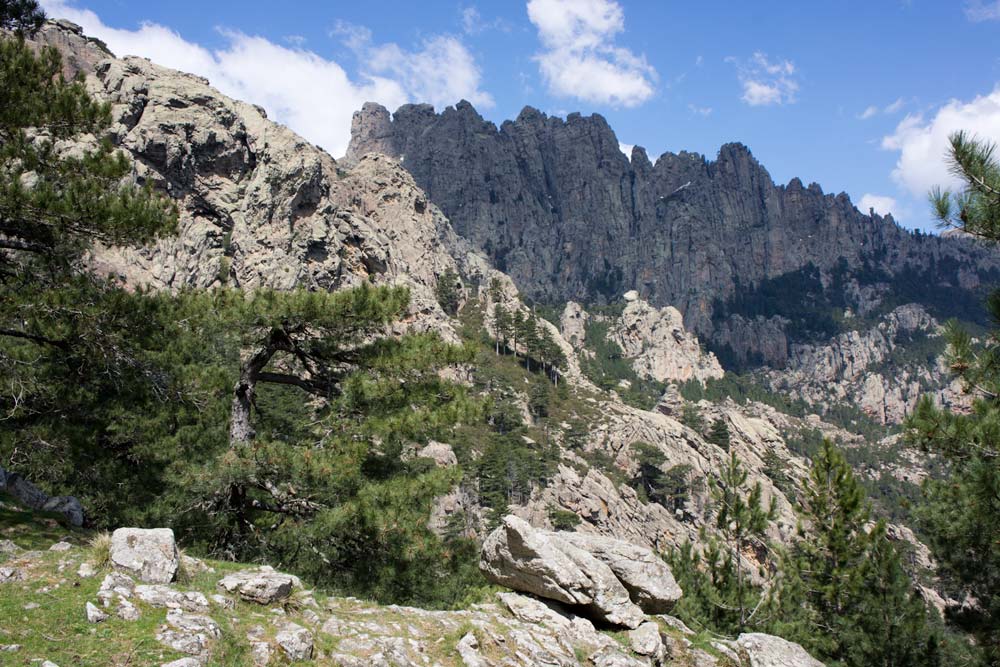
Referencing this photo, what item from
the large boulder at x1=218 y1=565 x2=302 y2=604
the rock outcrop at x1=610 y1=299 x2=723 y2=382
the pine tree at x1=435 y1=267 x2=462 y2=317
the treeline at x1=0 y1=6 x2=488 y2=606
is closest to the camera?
the large boulder at x1=218 y1=565 x2=302 y2=604

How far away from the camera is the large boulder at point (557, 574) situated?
33.7 ft

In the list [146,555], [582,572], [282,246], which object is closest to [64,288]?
[146,555]

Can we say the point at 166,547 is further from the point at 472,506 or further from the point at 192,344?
the point at 472,506

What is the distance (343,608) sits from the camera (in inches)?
342

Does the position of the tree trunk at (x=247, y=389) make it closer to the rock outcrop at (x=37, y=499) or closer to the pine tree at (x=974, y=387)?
the rock outcrop at (x=37, y=499)

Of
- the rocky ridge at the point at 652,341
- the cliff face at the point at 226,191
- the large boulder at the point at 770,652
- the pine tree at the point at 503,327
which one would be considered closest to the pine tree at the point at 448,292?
the pine tree at the point at 503,327

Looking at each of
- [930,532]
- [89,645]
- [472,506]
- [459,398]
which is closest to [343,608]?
[89,645]

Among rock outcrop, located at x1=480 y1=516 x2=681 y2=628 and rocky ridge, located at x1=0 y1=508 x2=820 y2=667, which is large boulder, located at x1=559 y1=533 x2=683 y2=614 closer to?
rock outcrop, located at x1=480 y1=516 x2=681 y2=628

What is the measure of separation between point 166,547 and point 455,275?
101 metres

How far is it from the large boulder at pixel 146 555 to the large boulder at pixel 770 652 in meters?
9.33

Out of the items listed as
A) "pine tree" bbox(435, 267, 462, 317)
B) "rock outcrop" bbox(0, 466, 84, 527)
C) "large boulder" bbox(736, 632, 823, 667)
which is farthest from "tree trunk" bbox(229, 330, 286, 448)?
"pine tree" bbox(435, 267, 462, 317)

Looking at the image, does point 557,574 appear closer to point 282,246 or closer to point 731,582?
point 731,582

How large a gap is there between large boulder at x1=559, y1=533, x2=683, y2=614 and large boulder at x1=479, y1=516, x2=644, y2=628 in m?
0.41

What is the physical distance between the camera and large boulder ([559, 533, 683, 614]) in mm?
11352
